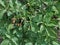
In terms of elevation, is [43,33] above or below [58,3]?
below

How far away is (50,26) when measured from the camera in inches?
127

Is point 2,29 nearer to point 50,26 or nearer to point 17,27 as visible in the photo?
point 17,27

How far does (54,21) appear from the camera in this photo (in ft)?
10.6

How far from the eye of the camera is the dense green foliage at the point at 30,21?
3.22 metres

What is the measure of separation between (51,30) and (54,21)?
0.33ft

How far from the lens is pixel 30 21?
3211 millimetres

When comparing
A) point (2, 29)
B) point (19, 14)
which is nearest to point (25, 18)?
point (19, 14)

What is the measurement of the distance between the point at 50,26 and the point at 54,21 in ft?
0.23

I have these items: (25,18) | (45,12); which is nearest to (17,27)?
(25,18)

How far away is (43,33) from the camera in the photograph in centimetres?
324

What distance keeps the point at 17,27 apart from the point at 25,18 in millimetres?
140

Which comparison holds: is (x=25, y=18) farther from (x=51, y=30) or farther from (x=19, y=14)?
(x=51, y=30)

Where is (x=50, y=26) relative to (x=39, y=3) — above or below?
below

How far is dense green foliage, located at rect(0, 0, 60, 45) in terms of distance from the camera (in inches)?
127
